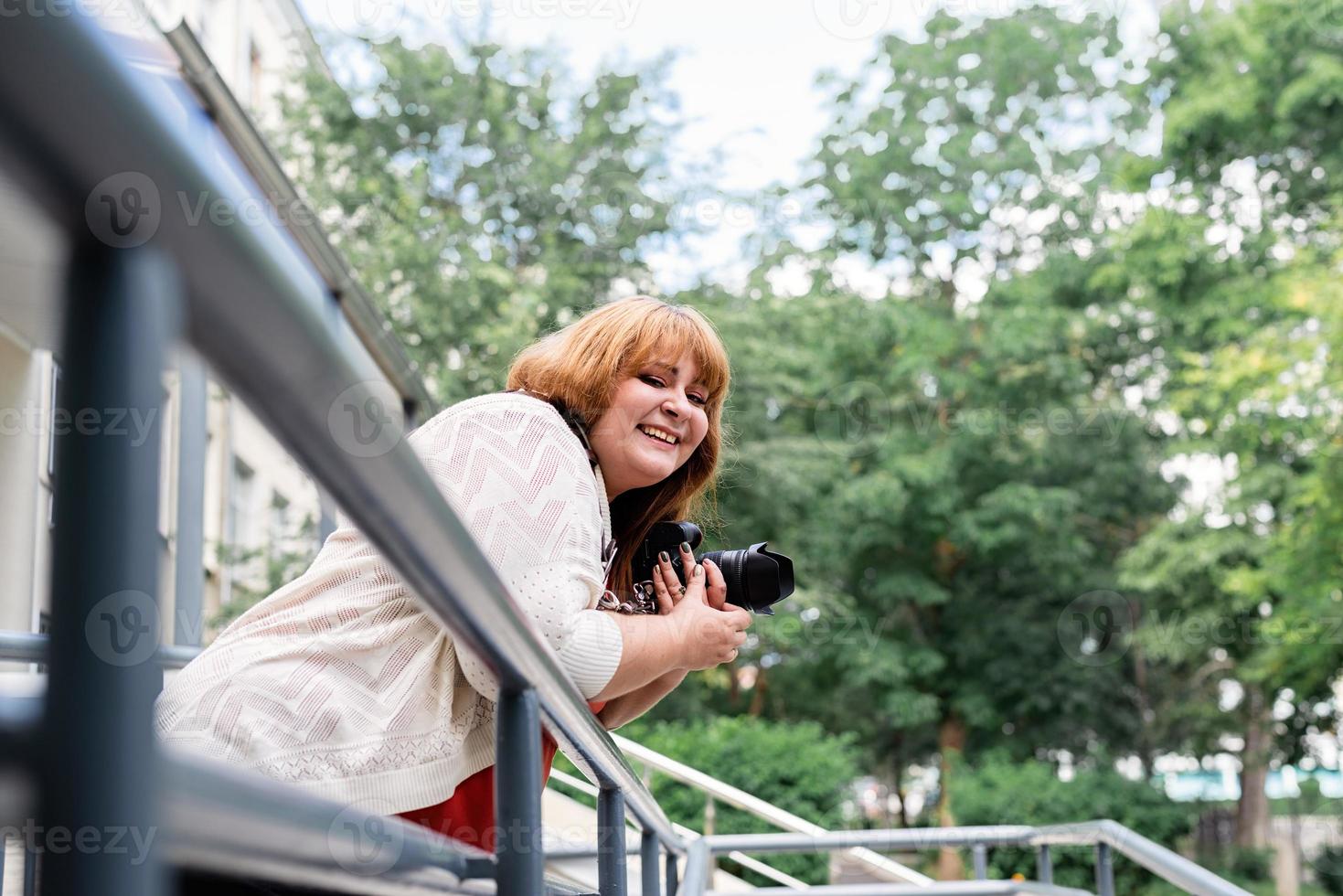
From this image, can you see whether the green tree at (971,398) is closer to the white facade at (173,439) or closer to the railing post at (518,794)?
the white facade at (173,439)

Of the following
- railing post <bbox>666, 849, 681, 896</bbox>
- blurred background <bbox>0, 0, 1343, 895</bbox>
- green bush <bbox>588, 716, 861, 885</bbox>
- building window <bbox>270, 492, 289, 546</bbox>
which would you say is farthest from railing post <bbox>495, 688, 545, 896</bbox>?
building window <bbox>270, 492, 289, 546</bbox>

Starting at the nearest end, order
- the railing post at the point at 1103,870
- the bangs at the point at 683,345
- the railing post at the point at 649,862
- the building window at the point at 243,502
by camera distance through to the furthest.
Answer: the bangs at the point at 683,345 → the railing post at the point at 649,862 → the railing post at the point at 1103,870 → the building window at the point at 243,502

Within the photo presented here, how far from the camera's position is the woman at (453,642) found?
1.18 meters

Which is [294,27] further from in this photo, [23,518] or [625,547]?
[625,547]

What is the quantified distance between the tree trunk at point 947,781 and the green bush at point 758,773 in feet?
12.6

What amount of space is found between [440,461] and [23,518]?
3063mm

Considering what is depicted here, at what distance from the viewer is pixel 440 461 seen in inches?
54.3

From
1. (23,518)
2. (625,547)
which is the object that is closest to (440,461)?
(625,547)

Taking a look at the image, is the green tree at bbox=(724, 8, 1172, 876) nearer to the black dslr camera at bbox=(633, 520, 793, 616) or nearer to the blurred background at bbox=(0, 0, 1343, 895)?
the blurred background at bbox=(0, 0, 1343, 895)

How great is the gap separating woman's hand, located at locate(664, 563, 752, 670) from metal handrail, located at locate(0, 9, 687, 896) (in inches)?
31.2

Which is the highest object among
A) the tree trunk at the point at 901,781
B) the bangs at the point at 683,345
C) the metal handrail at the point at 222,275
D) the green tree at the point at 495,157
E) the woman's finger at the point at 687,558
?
the green tree at the point at 495,157

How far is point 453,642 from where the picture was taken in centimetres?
108

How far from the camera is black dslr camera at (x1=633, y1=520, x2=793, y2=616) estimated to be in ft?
5.90

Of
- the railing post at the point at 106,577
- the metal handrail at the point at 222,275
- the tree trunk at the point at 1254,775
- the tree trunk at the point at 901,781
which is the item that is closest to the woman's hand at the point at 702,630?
the metal handrail at the point at 222,275
